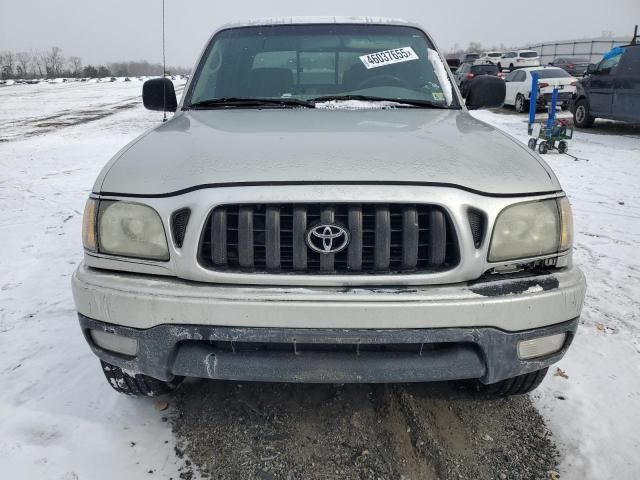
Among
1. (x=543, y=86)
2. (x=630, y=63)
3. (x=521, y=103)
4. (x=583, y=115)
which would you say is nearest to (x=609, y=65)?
(x=630, y=63)

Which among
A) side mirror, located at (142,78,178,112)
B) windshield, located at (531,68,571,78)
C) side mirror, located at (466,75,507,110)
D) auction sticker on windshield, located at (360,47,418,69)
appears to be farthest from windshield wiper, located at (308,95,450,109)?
windshield, located at (531,68,571,78)

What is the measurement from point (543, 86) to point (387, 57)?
47.2 feet

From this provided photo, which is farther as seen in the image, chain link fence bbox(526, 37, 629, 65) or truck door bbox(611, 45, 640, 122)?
chain link fence bbox(526, 37, 629, 65)

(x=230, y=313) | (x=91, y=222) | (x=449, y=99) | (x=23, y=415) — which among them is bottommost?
(x=23, y=415)

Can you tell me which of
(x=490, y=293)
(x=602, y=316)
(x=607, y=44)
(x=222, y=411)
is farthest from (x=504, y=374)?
(x=607, y=44)

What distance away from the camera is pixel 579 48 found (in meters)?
45.4

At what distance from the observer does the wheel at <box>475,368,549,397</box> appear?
217 cm

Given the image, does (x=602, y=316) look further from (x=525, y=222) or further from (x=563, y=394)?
(x=525, y=222)

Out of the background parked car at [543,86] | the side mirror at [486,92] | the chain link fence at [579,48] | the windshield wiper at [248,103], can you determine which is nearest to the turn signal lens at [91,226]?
the windshield wiper at [248,103]

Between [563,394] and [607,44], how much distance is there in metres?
50.9

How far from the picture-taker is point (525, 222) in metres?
1.87

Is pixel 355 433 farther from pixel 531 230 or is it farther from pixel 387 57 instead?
pixel 387 57

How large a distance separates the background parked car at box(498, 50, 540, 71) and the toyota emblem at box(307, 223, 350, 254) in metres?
31.6

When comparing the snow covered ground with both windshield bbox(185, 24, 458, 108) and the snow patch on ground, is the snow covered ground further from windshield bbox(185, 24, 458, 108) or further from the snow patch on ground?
windshield bbox(185, 24, 458, 108)
